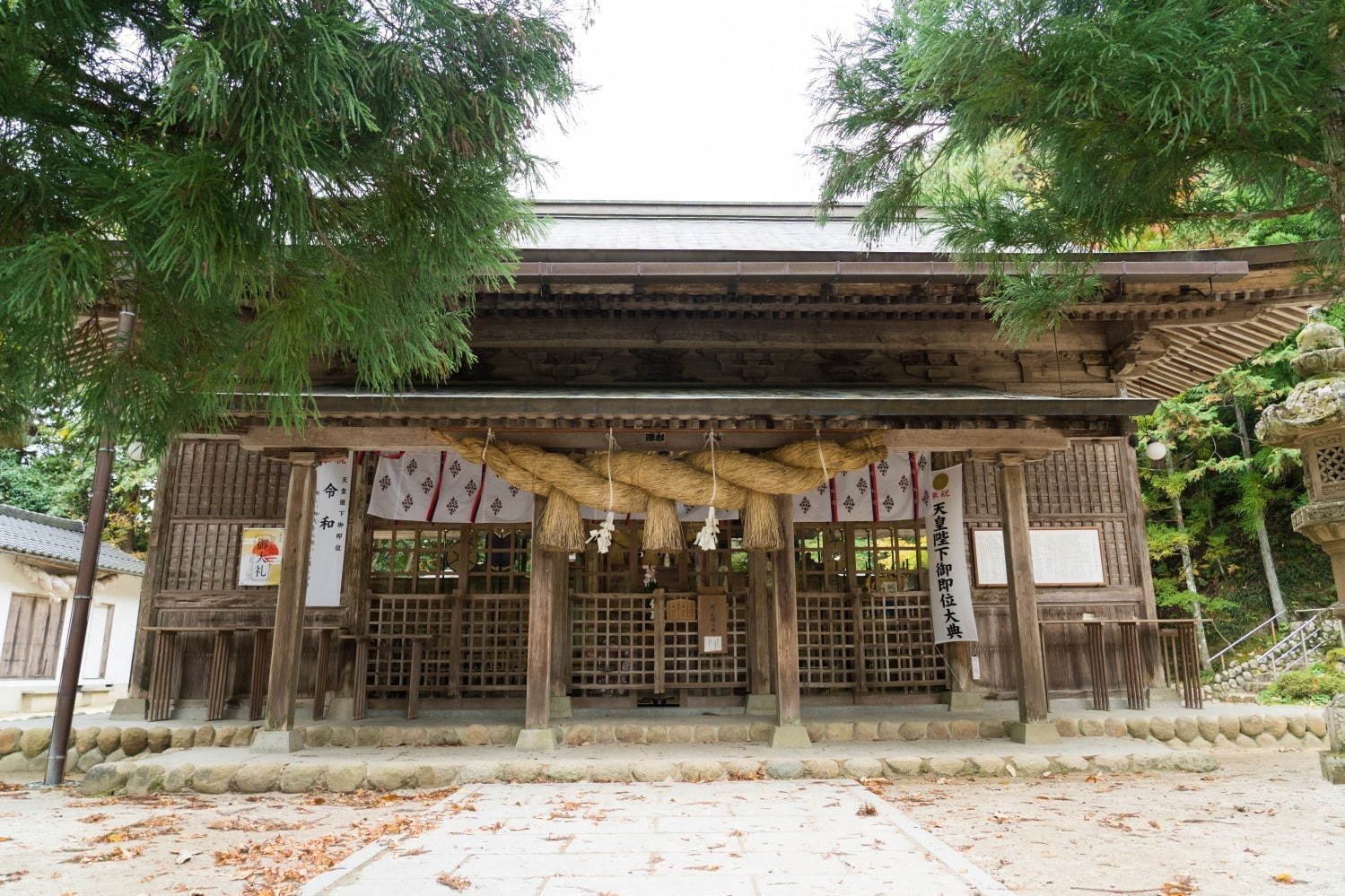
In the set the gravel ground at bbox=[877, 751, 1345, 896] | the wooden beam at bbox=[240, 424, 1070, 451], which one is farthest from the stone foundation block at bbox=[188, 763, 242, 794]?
the gravel ground at bbox=[877, 751, 1345, 896]

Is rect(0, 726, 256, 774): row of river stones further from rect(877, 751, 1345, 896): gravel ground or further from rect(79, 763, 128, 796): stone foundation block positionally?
rect(877, 751, 1345, 896): gravel ground

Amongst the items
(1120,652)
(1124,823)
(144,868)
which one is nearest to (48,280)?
(144,868)

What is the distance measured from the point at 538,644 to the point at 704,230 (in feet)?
20.3

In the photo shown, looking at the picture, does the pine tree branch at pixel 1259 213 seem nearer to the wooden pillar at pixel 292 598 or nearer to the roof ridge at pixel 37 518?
the wooden pillar at pixel 292 598

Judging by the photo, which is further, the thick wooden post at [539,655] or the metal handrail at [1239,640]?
the metal handrail at [1239,640]

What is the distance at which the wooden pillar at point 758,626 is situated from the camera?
840 cm

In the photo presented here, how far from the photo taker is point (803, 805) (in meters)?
4.96

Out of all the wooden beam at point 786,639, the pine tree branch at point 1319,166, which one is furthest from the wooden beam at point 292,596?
the pine tree branch at point 1319,166

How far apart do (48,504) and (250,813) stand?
19269 mm

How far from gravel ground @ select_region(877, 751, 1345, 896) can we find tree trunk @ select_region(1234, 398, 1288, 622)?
12.8m

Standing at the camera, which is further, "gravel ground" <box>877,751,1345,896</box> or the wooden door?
the wooden door

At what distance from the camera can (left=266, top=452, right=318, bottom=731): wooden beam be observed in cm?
657

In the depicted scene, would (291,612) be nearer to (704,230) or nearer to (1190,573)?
(704,230)

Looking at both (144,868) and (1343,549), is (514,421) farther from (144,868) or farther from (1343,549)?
(1343,549)
